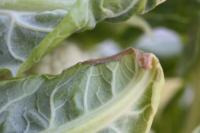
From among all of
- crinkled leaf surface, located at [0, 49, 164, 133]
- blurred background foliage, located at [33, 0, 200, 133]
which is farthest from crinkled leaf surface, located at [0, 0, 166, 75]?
blurred background foliage, located at [33, 0, 200, 133]

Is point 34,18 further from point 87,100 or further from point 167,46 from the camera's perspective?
point 167,46

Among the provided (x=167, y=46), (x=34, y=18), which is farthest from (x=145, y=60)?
(x=167, y=46)

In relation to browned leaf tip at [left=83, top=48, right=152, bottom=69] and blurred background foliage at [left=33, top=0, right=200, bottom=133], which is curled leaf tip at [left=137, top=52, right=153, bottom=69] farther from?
blurred background foliage at [left=33, top=0, right=200, bottom=133]

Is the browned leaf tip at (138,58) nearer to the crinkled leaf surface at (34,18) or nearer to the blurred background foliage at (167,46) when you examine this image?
the crinkled leaf surface at (34,18)

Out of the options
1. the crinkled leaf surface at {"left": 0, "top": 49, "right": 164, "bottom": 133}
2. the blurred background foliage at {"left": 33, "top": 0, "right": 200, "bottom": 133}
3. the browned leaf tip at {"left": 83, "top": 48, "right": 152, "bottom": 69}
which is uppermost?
the browned leaf tip at {"left": 83, "top": 48, "right": 152, "bottom": 69}

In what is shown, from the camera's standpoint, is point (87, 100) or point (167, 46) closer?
point (87, 100)

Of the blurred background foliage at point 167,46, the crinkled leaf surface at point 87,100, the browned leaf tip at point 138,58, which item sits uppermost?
the browned leaf tip at point 138,58

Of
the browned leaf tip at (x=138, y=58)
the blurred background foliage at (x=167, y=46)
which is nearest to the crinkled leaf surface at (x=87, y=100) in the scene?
the browned leaf tip at (x=138, y=58)
